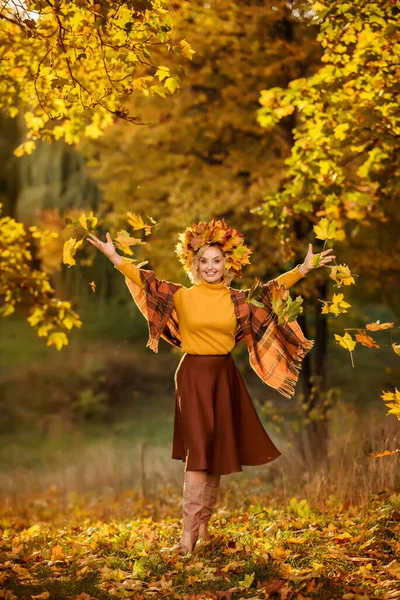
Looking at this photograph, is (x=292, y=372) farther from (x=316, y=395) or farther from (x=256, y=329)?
(x=316, y=395)

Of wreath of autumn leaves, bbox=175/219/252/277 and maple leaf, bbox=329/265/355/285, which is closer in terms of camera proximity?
maple leaf, bbox=329/265/355/285

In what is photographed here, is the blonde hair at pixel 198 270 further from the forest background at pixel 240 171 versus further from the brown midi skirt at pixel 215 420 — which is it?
the forest background at pixel 240 171

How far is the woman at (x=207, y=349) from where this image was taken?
17.8ft

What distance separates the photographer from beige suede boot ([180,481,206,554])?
17.7 ft

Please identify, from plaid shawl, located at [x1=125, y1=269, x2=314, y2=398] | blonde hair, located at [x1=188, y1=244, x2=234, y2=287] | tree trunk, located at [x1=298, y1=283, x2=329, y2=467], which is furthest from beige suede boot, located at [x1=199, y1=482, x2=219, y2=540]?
tree trunk, located at [x1=298, y1=283, x2=329, y2=467]

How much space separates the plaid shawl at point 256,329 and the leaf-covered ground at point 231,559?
978 mm

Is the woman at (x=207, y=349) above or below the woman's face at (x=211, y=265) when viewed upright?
below

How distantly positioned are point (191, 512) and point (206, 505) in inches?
11.5

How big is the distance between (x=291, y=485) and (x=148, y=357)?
37.1 feet

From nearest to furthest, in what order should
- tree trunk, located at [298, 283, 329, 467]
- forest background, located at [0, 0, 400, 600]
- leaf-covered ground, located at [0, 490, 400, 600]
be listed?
leaf-covered ground, located at [0, 490, 400, 600] → forest background, located at [0, 0, 400, 600] → tree trunk, located at [298, 283, 329, 467]

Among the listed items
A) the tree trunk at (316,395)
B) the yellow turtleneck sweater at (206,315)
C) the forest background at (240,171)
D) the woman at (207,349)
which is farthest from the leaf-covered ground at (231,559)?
the tree trunk at (316,395)

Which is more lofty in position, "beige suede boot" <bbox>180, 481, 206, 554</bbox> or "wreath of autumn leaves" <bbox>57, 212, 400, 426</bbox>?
"wreath of autumn leaves" <bbox>57, 212, 400, 426</bbox>

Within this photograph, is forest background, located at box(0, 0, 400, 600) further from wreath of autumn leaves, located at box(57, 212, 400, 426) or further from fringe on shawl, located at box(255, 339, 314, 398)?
fringe on shawl, located at box(255, 339, 314, 398)

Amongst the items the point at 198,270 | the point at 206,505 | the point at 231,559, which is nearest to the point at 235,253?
the point at 198,270
